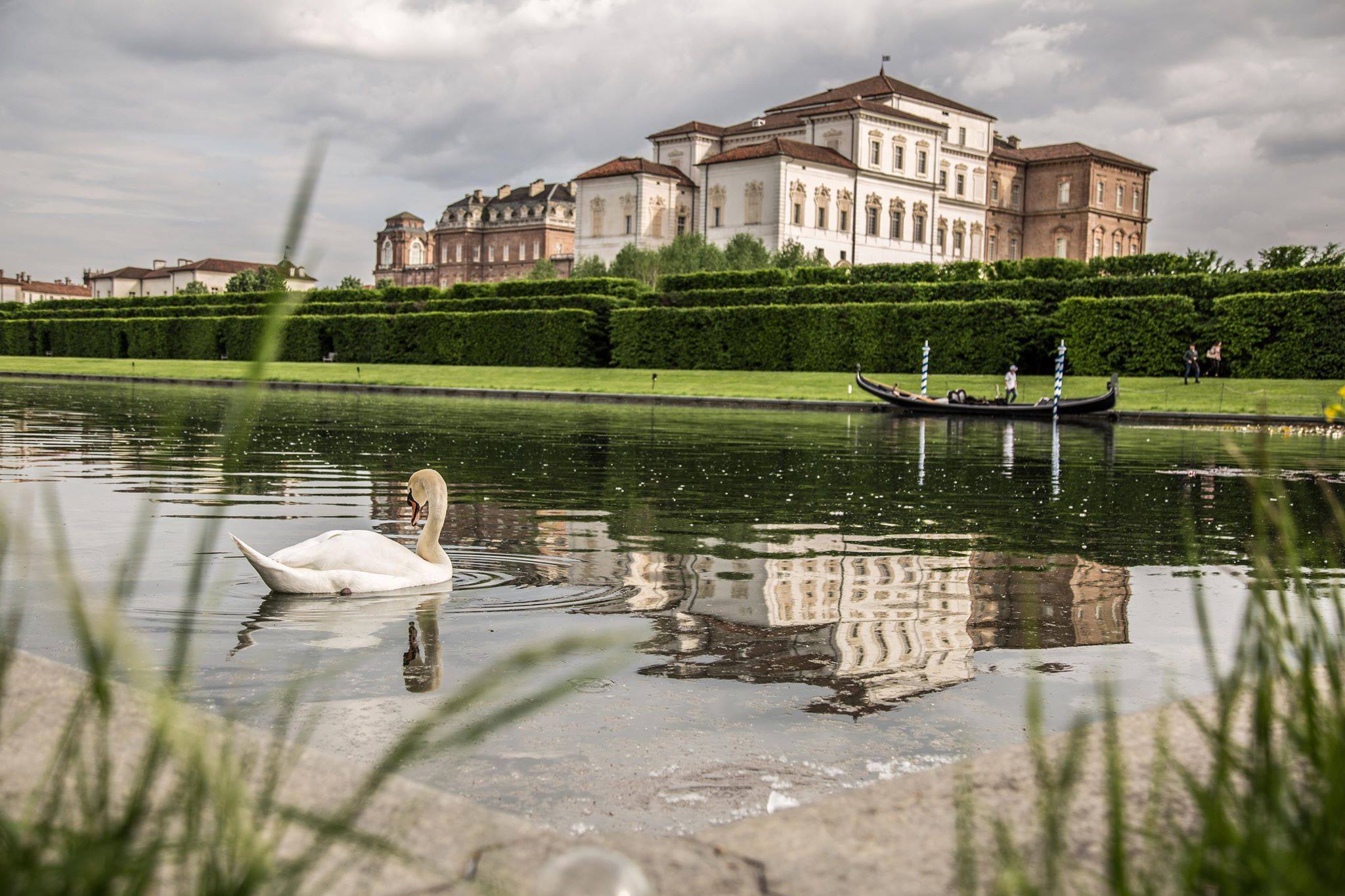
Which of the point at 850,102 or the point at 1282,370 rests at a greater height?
the point at 850,102

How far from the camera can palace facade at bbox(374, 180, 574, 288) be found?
138500 mm

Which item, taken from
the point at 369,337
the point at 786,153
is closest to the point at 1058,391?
the point at 369,337

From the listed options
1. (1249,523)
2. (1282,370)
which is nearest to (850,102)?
(1282,370)

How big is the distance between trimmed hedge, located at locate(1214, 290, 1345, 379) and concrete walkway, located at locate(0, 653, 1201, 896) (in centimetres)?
3930

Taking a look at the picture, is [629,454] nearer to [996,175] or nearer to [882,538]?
[882,538]

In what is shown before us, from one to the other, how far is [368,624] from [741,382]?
36719mm

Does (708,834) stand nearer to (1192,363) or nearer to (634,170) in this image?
(1192,363)

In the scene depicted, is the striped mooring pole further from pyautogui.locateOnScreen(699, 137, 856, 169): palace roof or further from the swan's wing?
pyautogui.locateOnScreen(699, 137, 856, 169): palace roof

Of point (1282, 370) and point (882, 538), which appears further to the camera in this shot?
point (1282, 370)

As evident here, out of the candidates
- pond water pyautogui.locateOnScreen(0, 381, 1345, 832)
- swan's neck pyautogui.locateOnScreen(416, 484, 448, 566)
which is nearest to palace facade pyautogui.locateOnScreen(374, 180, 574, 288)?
pond water pyautogui.locateOnScreen(0, 381, 1345, 832)

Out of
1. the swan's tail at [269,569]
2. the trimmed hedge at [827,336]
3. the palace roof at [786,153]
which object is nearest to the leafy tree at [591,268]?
the palace roof at [786,153]

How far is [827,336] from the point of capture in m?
46.8

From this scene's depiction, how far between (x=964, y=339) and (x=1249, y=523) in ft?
107

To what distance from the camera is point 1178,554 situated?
10.0m
